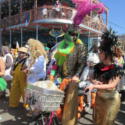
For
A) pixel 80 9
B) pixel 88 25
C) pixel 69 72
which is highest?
pixel 88 25

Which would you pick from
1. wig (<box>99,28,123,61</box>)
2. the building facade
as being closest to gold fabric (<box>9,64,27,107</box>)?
wig (<box>99,28,123,61</box>)

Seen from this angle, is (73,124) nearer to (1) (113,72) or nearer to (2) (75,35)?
(1) (113,72)

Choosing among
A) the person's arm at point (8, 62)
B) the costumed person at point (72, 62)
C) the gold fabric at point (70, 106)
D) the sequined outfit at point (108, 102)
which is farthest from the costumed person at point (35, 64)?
the person's arm at point (8, 62)

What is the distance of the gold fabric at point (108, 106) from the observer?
1841 millimetres

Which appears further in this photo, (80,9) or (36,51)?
(36,51)

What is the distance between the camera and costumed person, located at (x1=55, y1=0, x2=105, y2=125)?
221 centimetres

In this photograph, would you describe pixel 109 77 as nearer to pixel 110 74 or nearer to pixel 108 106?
pixel 110 74

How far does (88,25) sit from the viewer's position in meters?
12.4

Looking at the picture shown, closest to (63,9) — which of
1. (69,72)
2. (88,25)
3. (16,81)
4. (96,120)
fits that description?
(88,25)

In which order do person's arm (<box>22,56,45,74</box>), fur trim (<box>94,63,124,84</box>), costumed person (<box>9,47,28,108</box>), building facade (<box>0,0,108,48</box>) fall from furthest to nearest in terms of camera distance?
building facade (<box>0,0,108,48</box>)
costumed person (<box>9,47,28,108</box>)
person's arm (<box>22,56,45,74</box>)
fur trim (<box>94,63,124,84</box>)

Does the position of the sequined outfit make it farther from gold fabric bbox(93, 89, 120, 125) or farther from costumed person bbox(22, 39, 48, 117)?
costumed person bbox(22, 39, 48, 117)

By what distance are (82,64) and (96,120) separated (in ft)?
3.12

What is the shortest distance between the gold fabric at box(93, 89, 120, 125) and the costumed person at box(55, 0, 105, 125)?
464 millimetres

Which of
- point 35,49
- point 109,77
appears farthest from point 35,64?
point 109,77
